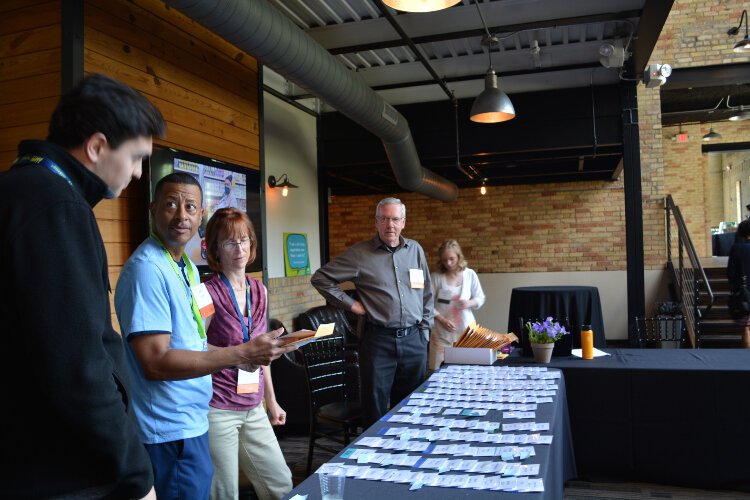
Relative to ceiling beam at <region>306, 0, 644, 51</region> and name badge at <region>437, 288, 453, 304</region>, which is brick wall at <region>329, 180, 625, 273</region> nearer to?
ceiling beam at <region>306, 0, 644, 51</region>

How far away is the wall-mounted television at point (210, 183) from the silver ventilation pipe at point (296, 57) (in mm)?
820

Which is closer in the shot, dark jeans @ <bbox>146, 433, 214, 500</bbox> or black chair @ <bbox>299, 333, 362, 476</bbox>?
dark jeans @ <bbox>146, 433, 214, 500</bbox>

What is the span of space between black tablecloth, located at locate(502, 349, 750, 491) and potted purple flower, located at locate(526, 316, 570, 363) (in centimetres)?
8

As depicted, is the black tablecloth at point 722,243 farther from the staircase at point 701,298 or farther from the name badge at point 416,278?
the name badge at point 416,278

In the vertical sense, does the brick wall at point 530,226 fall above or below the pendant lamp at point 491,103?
below

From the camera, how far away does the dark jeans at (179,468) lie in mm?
1681

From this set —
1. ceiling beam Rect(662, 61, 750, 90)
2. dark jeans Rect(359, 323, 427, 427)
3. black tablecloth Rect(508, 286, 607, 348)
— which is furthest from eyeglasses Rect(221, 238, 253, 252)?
ceiling beam Rect(662, 61, 750, 90)

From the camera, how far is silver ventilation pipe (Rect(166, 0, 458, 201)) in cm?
315

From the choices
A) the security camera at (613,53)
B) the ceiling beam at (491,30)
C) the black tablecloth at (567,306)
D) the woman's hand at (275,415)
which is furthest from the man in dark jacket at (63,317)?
the security camera at (613,53)

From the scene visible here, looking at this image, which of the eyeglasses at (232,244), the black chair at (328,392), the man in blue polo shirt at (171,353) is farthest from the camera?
the black chair at (328,392)

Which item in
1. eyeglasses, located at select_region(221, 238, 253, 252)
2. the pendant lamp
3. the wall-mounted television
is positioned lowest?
eyeglasses, located at select_region(221, 238, 253, 252)

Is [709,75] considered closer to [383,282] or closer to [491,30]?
[491,30]

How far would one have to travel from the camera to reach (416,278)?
11.9 feet

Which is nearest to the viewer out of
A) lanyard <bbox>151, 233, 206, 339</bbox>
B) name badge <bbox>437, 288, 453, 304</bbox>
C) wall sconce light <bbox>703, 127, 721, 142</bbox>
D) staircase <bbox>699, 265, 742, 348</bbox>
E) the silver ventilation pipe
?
lanyard <bbox>151, 233, 206, 339</bbox>
